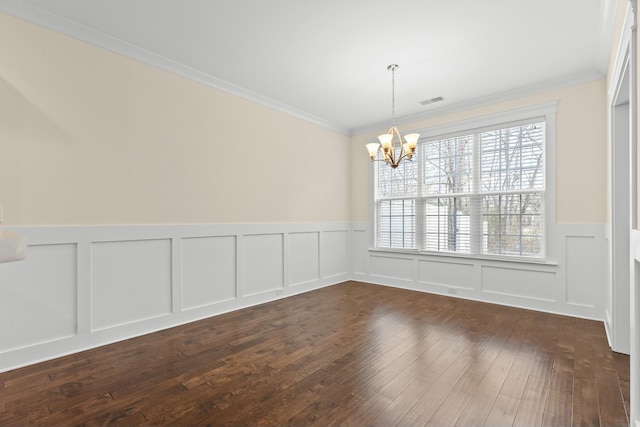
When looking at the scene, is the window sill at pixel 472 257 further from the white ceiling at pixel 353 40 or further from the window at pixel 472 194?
the white ceiling at pixel 353 40

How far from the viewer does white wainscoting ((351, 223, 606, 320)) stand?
11.9 feet

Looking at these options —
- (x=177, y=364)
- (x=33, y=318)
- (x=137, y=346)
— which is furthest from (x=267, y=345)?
(x=33, y=318)

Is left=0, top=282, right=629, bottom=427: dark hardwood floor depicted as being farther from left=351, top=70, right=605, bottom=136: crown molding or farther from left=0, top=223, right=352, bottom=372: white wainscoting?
left=351, top=70, right=605, bottom=136: crown molding

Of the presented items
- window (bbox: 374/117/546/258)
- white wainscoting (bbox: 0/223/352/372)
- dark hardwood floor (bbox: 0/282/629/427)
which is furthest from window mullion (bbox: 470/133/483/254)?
white wainscoting (bbox: 0/223/352/372)

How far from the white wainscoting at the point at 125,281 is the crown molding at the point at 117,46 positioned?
5.52 ft

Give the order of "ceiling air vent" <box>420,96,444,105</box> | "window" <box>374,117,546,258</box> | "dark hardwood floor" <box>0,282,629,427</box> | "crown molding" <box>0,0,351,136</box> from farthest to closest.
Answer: "ceiling air vent" <box>420,96,444,105</box>
"window" <box>374,117,546,258</box>
"crown molding" <box>0,0,351,136</box>
"dark hardwood floor" <box>0,282,629,427</box>

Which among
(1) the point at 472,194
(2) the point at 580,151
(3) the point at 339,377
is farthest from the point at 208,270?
(2) the point at 580,151

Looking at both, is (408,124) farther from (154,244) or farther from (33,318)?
(33,318)

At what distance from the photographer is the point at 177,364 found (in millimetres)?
2535

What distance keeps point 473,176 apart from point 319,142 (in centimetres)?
243

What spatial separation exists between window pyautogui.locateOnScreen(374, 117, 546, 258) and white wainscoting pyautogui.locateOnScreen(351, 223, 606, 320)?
0.58 feet

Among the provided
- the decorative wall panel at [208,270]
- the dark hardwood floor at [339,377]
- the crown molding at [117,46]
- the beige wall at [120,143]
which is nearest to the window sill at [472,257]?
the dark hardwood floor at [339,377]

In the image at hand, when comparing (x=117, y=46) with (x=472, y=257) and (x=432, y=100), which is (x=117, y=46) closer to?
(x=432, y=100)

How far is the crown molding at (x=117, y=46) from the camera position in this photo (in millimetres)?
2527
